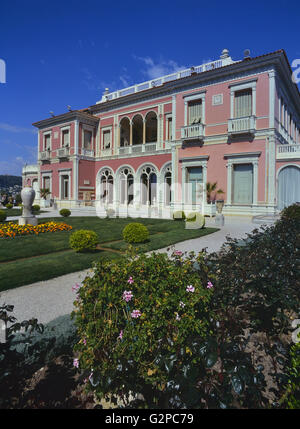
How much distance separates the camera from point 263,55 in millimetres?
15969

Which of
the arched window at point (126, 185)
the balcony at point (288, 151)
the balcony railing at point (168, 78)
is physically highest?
the balcony railing at point (168, 78)

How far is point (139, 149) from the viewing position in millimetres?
25000

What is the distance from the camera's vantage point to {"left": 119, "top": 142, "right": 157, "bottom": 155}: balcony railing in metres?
24.1

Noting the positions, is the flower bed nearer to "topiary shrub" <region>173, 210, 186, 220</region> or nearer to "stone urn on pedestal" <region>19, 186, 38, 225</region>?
"stone urn on pedestal" <region>19, 186, 38, 225</region>

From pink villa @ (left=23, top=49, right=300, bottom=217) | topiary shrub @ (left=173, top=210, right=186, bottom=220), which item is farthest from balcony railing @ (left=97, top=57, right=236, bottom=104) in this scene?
topiary shrub @ (left=173, top=210, right=186, bottom=220)

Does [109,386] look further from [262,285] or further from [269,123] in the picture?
[269,123]

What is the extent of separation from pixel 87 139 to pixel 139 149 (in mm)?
6973

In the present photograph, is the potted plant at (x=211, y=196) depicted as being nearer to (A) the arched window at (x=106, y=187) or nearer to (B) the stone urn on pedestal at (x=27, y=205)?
(B) the stone urn on pedestal at (x=27, y=205)

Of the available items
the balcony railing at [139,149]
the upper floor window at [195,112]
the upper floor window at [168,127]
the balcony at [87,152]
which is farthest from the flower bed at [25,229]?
the balcony at [87,152]

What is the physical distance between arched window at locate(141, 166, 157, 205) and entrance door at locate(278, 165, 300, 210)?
1104 cm

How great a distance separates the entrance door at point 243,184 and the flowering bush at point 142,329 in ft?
55.2

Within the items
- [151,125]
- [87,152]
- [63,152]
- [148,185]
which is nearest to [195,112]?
[148,185]

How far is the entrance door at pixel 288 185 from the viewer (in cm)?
1669
